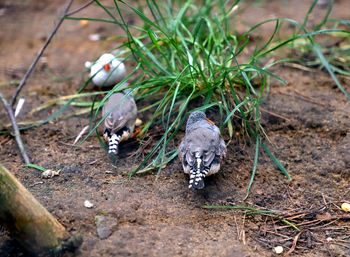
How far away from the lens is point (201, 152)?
406 cm

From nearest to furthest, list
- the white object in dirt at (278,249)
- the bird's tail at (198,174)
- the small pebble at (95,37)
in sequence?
the white object in dirt at (278,249), the bird's tail at (198,174), the small pebble at (95,37)

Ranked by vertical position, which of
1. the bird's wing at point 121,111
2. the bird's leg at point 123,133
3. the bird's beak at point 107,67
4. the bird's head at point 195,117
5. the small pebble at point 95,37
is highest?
the bird's head at point 195,117

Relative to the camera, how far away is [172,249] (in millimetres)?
3574

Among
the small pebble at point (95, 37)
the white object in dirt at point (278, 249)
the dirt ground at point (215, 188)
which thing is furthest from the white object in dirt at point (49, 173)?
the small pebble at point (95, 37)

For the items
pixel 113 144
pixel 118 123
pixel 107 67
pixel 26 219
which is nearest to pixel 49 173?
pixel 113 144

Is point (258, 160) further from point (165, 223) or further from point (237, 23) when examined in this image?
point (237, 23)

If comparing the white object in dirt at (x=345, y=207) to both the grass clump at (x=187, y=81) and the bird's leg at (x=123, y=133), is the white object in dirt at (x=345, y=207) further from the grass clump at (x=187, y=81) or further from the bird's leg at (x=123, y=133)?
the bird's leg at (x=123, y=133)

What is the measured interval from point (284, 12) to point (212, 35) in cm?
212

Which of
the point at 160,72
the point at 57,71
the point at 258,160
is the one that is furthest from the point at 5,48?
the point at 258,160

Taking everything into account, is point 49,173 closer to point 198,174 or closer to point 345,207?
point 198,174

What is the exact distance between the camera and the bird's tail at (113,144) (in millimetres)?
4501

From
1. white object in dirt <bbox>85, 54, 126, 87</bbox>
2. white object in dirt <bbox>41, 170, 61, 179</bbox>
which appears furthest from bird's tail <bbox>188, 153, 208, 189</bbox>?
white object in dirt <bbox>85, 54, 126, 87</bbox>

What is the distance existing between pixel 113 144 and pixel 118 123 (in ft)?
0.53

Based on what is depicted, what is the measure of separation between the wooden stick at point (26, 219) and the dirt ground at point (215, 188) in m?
0.18
